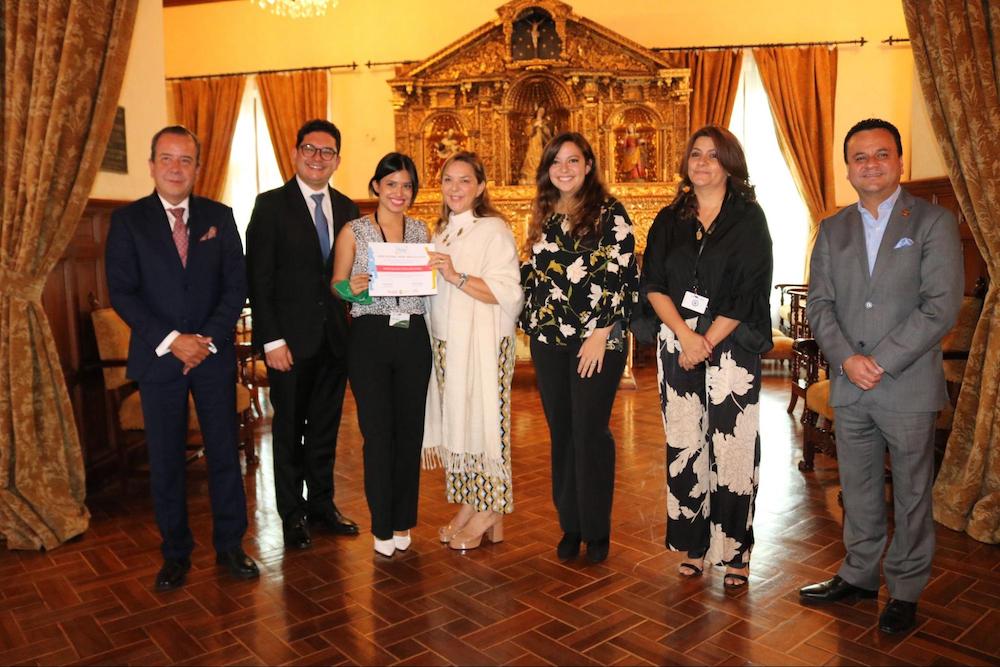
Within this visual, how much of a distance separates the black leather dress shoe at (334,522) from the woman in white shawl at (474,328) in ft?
2.35

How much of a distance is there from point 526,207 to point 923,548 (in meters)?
7.03

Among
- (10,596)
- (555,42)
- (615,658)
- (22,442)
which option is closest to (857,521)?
(615,658)

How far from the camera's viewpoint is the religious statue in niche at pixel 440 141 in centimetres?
967

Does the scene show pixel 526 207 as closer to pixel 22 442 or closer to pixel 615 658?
pixel 22 442

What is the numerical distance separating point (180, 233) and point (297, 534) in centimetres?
158

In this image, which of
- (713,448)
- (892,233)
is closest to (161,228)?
(713,448)

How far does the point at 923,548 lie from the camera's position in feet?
9.75

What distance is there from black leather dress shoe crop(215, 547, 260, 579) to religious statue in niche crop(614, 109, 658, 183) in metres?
7.03

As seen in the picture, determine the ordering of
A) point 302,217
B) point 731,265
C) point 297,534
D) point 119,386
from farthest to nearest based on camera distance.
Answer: point 119,386 < point 297,534 < point 302,217 < point 731,265

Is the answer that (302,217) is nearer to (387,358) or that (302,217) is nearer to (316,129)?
(316,129)

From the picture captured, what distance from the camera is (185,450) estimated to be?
3.52m

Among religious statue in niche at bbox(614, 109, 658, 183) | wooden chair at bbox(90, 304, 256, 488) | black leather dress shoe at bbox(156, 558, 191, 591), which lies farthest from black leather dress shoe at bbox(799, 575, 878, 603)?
religious statue in niche at bbox(614, 109, 658, 183)

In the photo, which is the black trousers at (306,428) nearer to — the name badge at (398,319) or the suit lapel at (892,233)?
the name badge at (398,319)

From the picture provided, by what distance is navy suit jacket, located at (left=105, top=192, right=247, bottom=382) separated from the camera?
338cm
